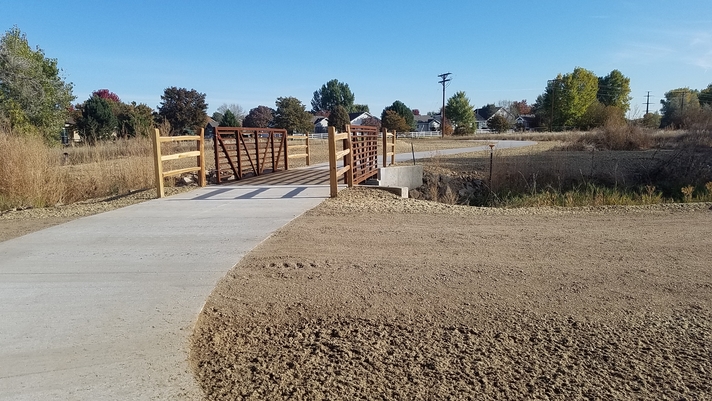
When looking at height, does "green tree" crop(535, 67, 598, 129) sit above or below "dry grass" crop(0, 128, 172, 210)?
above

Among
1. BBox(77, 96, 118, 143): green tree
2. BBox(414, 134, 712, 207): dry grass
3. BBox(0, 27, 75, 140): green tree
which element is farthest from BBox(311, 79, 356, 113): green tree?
BBox(414, 134, 712, 207): dry grass

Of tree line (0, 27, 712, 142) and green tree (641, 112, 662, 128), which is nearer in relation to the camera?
tree line (0, 27, 712, 142)

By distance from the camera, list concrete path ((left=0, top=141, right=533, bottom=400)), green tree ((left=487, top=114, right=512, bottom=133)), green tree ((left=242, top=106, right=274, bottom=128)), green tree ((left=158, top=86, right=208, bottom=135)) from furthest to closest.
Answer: green tree ((left=242, top=106, right=274, bottom=128))
green tree ((left=487, top=114, right=512, bottom=133))
green tree ((left=158, top=86, right=208, bottom=135))
concrete path ((left=0, top=141, right=533, bottom=400))

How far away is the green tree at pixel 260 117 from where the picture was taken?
8536cm

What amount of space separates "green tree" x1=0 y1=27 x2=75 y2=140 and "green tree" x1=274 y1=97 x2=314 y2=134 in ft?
125

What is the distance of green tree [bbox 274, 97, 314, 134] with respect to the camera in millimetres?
72438

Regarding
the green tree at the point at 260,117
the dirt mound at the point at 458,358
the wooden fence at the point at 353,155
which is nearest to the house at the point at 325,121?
the green tree at the point at 260,117

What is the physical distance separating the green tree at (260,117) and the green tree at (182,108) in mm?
21782

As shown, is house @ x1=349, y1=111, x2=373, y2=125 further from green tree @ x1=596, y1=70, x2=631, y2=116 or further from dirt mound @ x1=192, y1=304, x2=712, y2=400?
dirt mound @ x1=192, y1=304, x2=712, y2=400

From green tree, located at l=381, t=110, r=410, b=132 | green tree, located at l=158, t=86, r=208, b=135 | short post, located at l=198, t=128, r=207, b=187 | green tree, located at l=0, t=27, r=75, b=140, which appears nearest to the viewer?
short post, located at l=198, t=128, r=207, b=187

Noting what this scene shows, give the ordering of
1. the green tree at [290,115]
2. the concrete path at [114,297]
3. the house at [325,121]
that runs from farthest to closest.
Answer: the house at [325,121] → the green tree at [290,115] → the concrete path at [114,297]

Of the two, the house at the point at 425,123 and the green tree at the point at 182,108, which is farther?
the house at the point at 425,123

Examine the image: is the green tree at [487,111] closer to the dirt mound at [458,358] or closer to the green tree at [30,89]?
the green tree at [30,89]

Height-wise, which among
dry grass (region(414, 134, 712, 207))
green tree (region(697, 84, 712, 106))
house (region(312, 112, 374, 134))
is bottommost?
dry grass (region(414, 134, 712, 207))
